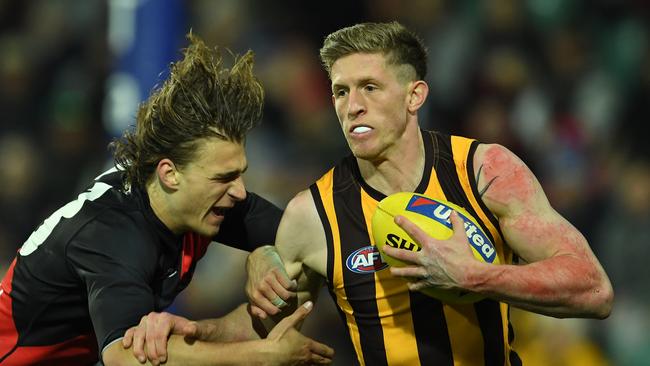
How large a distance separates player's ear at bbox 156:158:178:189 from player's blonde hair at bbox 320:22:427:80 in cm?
74

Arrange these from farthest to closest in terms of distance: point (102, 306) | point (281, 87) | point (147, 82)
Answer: point (281, 87)
point (147, 82)
point (102, 306)

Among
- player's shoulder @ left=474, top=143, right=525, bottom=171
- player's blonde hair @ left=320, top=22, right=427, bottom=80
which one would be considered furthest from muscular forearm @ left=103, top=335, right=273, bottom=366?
player's blonde hair @ left=320, top=22, right=427, bottom=80

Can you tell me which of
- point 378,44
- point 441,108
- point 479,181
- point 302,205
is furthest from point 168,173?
point 441,108

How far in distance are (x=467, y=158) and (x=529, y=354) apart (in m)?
2.93

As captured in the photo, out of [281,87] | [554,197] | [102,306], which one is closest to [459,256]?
[102,306]

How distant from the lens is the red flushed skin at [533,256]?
360 cm

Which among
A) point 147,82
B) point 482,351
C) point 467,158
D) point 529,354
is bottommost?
point 529,354

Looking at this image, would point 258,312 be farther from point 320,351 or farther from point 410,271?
point 410,271

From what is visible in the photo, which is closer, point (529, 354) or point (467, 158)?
point (467, 158)

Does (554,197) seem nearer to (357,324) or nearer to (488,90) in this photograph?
(488,90)

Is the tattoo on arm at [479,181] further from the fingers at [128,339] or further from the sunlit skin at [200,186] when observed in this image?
the fingers at [128,339]

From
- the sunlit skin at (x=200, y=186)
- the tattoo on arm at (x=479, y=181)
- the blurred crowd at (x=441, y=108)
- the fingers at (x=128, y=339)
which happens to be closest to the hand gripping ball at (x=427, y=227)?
the tattoo on arm at (x=479, y=181)

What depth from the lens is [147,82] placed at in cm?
556

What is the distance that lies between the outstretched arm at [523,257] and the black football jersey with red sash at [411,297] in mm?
91
